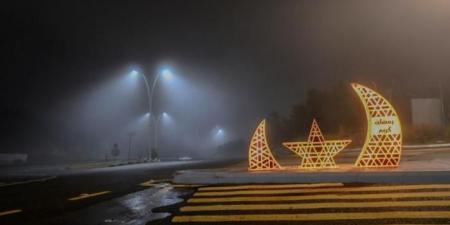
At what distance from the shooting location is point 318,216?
9.31 meters

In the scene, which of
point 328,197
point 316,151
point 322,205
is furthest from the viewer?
point 316,151

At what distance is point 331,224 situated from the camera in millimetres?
8609

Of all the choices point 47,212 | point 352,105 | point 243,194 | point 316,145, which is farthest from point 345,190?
point 352,105

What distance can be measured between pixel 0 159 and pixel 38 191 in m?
44.4

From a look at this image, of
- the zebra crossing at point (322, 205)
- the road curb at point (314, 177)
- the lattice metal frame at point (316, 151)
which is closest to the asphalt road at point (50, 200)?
the road curb at point (314, 177)

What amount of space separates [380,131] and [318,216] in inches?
282

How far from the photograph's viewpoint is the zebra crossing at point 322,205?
29.8 feet

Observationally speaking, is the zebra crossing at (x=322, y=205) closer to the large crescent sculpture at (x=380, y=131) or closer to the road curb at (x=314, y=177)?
the road curb at (x=314, y=177)

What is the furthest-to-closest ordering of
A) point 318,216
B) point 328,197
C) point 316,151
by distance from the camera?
1. point 316,151
2. point 328,197
3. point 318,216

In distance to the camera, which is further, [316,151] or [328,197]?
[316,151]

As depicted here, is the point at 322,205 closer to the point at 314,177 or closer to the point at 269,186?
the point at 269,186

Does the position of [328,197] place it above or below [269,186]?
below

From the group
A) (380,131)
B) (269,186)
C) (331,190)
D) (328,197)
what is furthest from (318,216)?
(380,131)

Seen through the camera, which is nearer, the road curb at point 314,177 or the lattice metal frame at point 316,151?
the road curb at point 314,177
